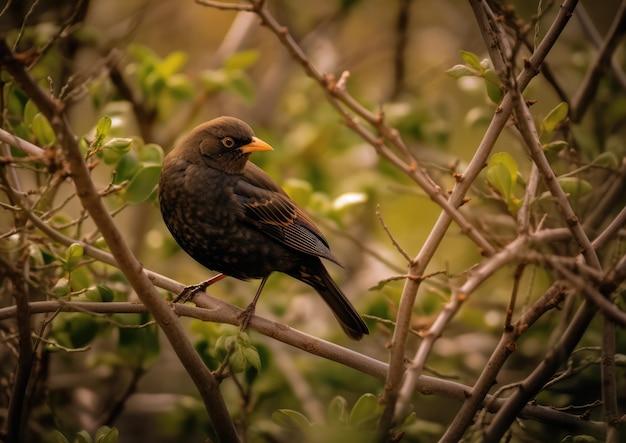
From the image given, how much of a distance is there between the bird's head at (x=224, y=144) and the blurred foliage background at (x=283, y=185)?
40 centimetres

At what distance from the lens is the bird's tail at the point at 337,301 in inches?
162

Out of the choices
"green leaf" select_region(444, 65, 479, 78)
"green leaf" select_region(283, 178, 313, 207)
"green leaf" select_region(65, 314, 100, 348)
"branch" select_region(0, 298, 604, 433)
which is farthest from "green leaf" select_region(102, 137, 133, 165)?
"green leaf" select_region(444, 65, 479, 78)

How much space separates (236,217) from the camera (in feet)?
12.9

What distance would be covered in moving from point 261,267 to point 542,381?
1980 millimetres

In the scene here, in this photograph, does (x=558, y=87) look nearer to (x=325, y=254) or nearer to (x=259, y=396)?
(x=325, y=254)

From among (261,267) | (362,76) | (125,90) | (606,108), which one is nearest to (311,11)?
(362,76)

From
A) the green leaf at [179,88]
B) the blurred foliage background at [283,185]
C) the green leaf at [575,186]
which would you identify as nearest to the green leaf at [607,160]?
the green leaf at [575,186]

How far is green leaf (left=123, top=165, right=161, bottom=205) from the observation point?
131 inches

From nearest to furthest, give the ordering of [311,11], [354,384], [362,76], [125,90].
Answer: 1. [354,384]
2. [125,90]
3. [311,11]
4. [362,76]

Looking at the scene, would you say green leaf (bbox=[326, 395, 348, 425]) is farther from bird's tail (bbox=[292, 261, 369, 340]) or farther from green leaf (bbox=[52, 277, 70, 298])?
green leaf (bbox=[52, 277, 70, 298])

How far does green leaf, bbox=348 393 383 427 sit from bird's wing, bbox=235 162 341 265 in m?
1.18

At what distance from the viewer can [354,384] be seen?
455 centimetres

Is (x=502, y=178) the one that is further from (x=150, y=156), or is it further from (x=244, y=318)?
(x=150, y=156)

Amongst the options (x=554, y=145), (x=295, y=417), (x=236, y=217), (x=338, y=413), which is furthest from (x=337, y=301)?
(x=554, y=145)
